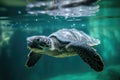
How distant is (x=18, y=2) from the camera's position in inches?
512

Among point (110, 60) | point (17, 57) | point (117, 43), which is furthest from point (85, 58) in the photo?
point (117, 43)

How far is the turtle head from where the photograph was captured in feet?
25.4

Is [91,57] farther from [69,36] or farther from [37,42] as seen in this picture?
[69,36]

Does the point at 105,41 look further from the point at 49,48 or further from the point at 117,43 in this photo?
the point at 49,48

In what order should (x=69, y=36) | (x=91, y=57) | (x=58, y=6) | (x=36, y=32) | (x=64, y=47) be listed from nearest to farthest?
(x=91, y=57) → (x=64, y=47) → (x=69, y=36) → (x=58, y=6) → (x=36, y=32)

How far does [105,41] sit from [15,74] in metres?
23.2

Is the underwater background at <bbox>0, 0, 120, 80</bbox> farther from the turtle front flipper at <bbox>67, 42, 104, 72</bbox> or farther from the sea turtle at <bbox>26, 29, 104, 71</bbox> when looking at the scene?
the turtle front flipper at <bbox>67, 42, 104, 72</bbox>

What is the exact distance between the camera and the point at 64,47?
9.42m

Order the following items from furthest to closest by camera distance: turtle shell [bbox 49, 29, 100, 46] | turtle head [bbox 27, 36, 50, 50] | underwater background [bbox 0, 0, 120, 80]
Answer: underwater background [bbox 0, 0, 120, 80] < turtle shell [bbox 49, 29, 100, 46] < turtle head [bbox 27, 36, 50, 50]

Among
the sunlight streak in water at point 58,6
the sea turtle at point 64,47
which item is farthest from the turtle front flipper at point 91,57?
the sunlight streak in water at point 58,6

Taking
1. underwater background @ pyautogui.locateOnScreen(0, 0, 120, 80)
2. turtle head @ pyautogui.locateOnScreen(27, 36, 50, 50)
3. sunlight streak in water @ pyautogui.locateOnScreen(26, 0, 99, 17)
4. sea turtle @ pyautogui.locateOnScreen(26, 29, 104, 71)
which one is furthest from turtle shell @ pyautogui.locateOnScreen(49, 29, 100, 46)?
underwater background @ pyautogui.locateOnScreen(0, 0, 120, 80)

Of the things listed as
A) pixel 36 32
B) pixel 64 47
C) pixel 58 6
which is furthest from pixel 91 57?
pixel 36 32

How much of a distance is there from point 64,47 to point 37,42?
1.80m

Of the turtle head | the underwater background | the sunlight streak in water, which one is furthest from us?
the underwater background
